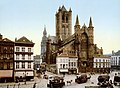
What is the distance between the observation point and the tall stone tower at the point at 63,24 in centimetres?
9556

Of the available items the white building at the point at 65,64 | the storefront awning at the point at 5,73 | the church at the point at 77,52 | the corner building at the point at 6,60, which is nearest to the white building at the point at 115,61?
the church at the point at 77,52

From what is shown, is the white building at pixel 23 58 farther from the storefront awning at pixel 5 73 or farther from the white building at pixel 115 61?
the white building at pixel 115 61

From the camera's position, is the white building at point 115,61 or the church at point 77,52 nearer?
the church at point 77,52

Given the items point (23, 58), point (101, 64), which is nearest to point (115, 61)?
point (101, 64)

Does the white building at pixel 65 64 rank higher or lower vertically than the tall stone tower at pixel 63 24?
lower

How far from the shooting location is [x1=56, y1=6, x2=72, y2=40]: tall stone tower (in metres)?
95.6

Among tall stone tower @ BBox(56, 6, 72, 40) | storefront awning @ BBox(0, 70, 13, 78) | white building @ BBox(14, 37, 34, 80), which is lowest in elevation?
storefront awning @ BBox(0, 70, 13, 78)

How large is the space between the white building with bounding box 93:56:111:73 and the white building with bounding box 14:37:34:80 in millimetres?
34500

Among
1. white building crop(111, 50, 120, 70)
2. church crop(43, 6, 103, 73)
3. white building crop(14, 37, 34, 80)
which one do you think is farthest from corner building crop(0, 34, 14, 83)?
white building crop(111, 50, 120, 70)

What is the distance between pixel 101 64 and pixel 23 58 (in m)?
37.4

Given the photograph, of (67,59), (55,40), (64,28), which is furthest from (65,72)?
(64,28)

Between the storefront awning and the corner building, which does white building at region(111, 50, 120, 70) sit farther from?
the storefront awning

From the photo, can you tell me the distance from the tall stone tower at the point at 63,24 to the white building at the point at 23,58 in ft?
166

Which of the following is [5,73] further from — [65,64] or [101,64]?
[101,64]
